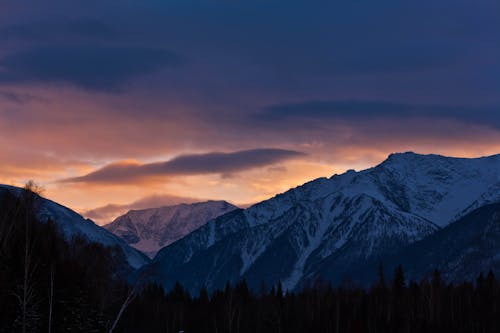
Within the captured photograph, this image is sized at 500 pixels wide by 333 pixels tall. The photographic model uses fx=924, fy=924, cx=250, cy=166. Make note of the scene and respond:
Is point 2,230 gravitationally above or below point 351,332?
above

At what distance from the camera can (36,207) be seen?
109 m

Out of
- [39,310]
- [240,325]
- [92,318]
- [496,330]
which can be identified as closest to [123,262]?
[92,318]

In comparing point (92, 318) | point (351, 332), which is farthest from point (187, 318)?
point (92, 318)

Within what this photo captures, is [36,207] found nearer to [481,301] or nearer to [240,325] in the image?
[240,325]

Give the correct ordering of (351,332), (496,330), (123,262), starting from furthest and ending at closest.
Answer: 1. (496,330)
2. (351,332)
3. (123,262)

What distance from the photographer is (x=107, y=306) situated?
13750cm

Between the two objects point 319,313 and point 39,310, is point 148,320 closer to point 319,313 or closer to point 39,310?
point 319,313

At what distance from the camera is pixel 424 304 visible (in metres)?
194

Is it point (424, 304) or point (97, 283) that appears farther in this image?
point (424, 304)

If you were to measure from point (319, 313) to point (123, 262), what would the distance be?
2885 inches

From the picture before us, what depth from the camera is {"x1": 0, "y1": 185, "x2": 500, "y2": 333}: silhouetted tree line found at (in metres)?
90.5

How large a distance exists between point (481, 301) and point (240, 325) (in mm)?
51098

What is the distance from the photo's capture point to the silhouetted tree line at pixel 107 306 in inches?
3563

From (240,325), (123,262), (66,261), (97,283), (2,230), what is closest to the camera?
(2,230)
